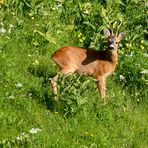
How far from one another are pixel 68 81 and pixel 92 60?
149cm

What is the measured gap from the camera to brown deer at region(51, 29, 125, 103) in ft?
34.4

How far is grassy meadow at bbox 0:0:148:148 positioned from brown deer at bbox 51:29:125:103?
0.22 m

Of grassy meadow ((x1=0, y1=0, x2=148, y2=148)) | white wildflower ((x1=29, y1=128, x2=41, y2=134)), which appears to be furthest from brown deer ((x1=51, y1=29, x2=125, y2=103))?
white wildflower ((x1=29, y1=128, x2=41, y2=134))

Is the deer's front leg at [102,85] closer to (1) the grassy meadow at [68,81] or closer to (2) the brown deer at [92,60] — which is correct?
(2) the brown deer at [92,60]

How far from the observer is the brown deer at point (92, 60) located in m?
10.5

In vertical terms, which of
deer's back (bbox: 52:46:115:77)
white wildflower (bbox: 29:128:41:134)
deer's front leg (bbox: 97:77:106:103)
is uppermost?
deer's back (bbox: 52:46:115:77)

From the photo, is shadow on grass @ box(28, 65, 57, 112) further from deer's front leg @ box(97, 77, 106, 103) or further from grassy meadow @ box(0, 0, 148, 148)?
deer's front leg @ box(97, 77, 106, 103)

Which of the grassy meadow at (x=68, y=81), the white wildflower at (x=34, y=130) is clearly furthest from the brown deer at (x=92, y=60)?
the white wildflower at (x=34, y=130)

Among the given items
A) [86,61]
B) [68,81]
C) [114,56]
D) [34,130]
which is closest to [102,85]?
[86,61]

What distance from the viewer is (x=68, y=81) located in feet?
31.4

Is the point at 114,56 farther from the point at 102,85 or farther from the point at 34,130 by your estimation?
the point at 34,130

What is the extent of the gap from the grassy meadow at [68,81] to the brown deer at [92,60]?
0.73ft

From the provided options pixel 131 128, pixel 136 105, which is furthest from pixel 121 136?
pixel 136 105

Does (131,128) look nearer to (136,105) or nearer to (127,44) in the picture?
(136,105)
